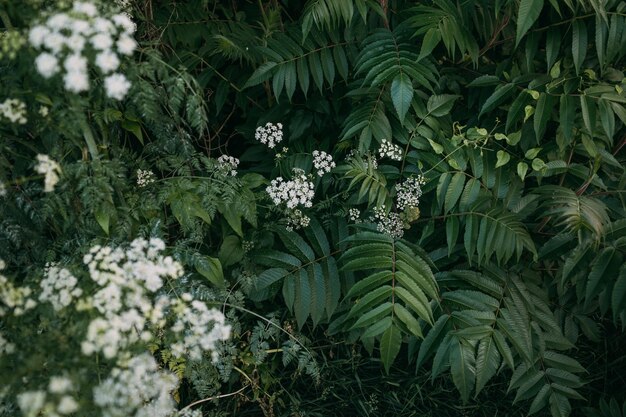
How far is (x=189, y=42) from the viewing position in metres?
3.26

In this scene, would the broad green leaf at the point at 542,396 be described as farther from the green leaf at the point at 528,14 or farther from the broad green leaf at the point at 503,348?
the green leaf at the point at 528,14

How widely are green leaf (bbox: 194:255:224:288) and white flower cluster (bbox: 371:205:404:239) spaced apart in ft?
2.22

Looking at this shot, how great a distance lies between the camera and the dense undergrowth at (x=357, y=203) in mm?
2408

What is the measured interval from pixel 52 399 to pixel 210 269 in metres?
1.00

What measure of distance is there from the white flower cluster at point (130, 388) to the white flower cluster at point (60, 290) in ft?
0.79

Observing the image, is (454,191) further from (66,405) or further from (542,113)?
(66,405)

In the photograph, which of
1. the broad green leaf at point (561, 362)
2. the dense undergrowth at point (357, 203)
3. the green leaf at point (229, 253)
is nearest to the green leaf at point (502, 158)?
the dense undergrowth at point (357, 203)

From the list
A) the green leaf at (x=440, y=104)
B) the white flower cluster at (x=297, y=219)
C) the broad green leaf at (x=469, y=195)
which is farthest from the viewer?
the green leaf at (x=440, y=104)

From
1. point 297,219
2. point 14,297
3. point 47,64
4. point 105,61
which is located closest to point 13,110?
point 47,64

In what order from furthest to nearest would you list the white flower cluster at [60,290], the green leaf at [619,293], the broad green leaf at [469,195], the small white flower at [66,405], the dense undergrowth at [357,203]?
the broad green leaf at [469,195]
the green leaf at [619,293]
the dense undergrowth at [357,203]
the white flower cluster at [60,290]
the small white flower at [66,405]

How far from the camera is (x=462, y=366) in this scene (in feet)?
8.45

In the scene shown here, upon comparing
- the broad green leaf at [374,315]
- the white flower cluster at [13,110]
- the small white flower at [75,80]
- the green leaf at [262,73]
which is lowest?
the broad green leaf at [374,315]

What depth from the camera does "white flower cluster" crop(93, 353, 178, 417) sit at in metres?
1.79

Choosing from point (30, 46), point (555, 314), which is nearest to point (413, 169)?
point (555, 314)
